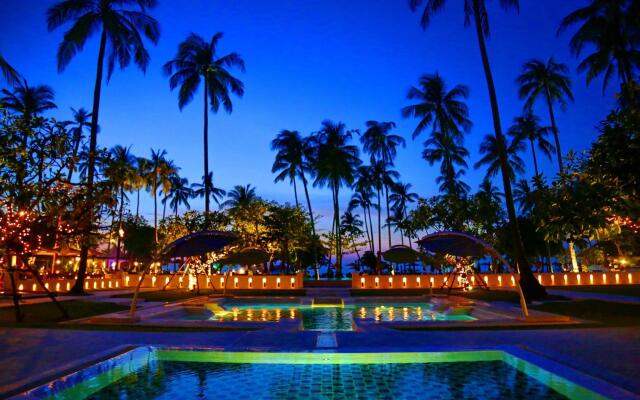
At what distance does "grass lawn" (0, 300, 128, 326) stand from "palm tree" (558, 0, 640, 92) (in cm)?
2775

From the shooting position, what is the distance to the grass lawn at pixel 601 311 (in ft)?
38.9

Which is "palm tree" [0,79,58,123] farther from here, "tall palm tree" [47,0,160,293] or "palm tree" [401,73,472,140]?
"palm tree" [401,73,472,140]

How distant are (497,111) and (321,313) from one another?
12.5 metres

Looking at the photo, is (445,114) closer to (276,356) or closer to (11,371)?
(276,356)

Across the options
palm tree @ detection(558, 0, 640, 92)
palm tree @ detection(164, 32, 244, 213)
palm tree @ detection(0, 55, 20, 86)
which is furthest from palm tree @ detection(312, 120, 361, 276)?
palm tree @ detection(0, 55, 20, 86)

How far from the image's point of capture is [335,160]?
144 feet

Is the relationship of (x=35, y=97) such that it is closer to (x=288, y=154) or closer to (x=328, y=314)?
(x=288, y=154)

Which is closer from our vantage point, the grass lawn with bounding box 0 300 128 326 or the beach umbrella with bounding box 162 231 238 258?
the grass lawn with bounding box 0 300 128 326

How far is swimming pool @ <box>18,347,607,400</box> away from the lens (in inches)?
228

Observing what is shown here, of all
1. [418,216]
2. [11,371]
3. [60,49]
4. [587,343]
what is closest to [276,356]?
[11,371]

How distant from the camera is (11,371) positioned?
642cm

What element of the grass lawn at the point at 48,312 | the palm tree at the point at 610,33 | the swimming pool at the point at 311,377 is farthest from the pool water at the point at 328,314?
the palm tree at the point at 610,33

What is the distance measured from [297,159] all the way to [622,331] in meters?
40.8

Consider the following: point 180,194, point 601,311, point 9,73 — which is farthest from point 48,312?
point 180,194
